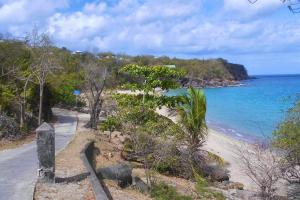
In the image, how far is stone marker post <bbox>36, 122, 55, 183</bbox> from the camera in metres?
14.1

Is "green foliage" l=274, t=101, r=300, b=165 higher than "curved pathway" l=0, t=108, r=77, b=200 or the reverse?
higher

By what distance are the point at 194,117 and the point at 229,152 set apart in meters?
9.94

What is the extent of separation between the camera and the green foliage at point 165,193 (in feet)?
51.7

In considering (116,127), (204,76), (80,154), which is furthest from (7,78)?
(204,76)

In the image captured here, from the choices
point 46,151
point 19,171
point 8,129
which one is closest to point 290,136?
point 46,151

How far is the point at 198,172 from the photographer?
71.1 feet

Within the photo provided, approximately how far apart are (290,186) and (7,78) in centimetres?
1887

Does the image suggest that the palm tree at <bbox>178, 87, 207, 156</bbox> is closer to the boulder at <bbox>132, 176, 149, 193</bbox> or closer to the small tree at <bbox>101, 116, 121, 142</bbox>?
the small tree at <bbox>101, 116, 121, 142</bbox>

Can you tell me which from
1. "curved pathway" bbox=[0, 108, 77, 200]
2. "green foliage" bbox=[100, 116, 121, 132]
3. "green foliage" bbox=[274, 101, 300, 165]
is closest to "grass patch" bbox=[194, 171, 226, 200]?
"green foliage" bbox=[274, 101, 300, 165]

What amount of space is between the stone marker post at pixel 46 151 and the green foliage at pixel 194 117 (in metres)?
9.03

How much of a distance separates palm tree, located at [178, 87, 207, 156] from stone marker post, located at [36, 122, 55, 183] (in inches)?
354

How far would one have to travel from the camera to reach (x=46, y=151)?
561 inches

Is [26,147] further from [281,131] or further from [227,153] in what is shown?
[227,153]

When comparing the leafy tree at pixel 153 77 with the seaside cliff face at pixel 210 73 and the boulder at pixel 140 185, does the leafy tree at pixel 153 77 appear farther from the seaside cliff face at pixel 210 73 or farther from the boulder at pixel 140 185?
the seaside cliff face at pixel 210 73
